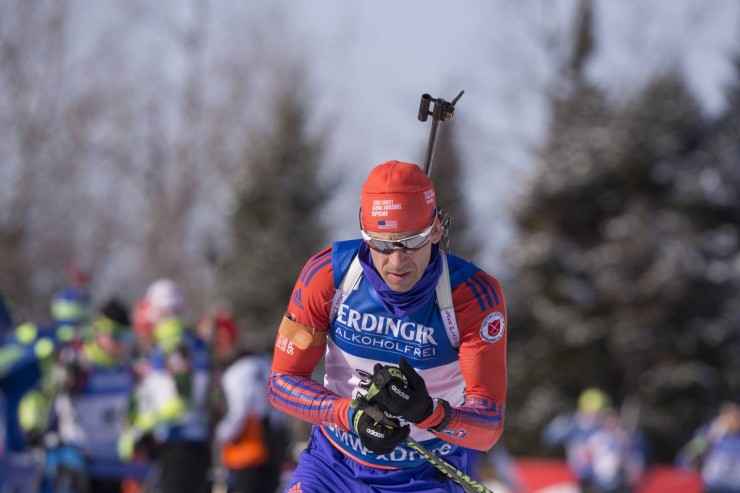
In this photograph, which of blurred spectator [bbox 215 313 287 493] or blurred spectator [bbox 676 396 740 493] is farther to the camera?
blurred spectator [bbox 676 396 740 493]

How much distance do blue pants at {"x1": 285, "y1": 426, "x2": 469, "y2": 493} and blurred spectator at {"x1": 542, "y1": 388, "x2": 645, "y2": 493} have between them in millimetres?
14691

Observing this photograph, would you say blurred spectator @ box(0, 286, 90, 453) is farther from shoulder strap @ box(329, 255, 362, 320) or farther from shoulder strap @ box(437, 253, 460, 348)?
shoulder strap @ box(437, 253, 460, 348)

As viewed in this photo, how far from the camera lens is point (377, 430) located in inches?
179

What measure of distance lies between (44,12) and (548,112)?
12864 mm

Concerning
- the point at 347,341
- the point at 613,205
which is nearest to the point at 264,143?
the point at 613,205

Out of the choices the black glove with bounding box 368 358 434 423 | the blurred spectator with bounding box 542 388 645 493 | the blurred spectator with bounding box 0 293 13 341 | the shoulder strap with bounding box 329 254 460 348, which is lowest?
A: the blurred spectator with bounding box 542 388 645 493

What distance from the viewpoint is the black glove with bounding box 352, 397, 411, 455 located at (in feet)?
14.9

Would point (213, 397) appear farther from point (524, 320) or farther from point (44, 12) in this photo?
point (524, 320)

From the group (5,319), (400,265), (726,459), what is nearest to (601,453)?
(726,459)

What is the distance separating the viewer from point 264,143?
98.5 feet

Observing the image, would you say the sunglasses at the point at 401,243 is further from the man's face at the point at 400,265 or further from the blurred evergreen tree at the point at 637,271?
the blurred evergreen tree at the point at 637,271

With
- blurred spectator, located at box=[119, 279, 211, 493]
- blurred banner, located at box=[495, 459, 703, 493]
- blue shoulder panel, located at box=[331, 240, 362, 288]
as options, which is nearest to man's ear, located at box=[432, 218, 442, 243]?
blue shoulder panel, located at box=[331, 240, 362, 288]

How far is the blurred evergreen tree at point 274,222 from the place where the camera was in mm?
28875

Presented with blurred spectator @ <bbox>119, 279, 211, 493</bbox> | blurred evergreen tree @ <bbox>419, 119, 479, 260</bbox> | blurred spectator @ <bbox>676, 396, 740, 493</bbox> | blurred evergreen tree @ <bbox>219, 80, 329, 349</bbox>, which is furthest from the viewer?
blurred evergreen tree @ <bbox>419, 119, 479, 260</bbox>
